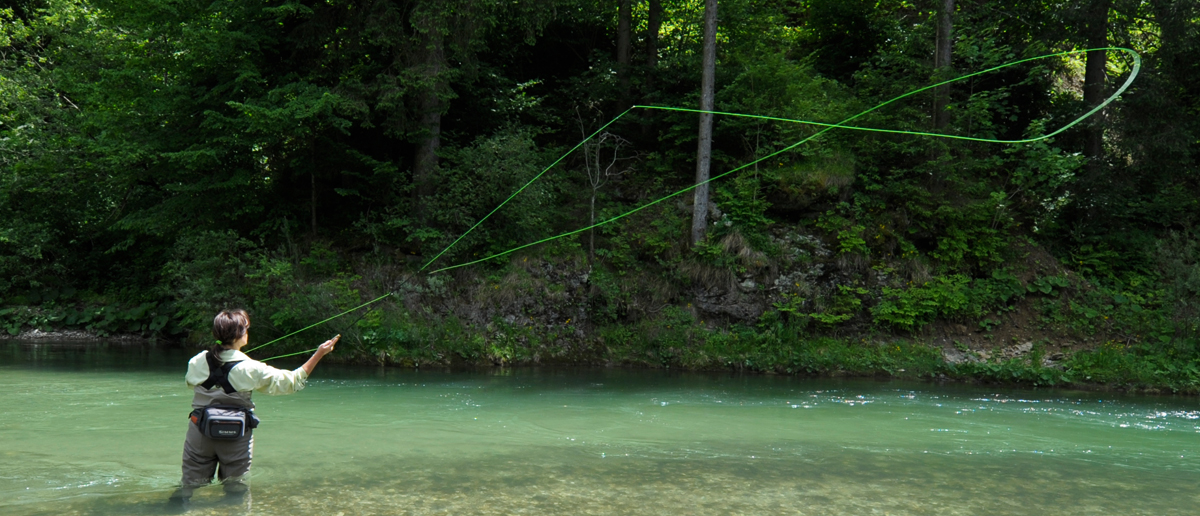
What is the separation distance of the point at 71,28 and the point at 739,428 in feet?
63.2

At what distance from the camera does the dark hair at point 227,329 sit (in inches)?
193

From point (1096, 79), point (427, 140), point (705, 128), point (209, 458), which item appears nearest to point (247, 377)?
point (209, 458)

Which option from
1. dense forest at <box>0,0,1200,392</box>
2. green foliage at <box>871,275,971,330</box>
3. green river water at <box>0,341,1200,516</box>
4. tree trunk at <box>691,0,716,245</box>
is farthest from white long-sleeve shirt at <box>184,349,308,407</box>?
green foliage at <box>871,275,971,330</box>

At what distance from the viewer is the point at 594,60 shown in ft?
62.3

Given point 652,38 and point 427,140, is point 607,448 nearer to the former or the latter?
point 427,140

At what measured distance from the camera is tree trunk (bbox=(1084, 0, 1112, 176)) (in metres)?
15.7

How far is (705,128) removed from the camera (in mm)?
16344

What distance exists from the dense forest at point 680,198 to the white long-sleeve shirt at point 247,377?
9672mm

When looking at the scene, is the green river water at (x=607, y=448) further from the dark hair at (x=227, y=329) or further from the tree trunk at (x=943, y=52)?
the tree trunk at (x=943, y=52)

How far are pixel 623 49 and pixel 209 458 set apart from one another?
50.3 feet


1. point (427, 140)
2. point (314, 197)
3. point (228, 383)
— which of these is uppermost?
point (427, 140)

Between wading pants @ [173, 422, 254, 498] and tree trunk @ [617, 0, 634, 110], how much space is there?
1451 cm

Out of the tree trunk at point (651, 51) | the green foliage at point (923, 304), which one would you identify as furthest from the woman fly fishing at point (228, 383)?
the tree trunk at point (651, 51)

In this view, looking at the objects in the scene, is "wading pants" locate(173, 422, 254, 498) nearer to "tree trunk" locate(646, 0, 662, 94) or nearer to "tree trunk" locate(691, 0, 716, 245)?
"tree trunk" locate(691, 0, 716, 245)
